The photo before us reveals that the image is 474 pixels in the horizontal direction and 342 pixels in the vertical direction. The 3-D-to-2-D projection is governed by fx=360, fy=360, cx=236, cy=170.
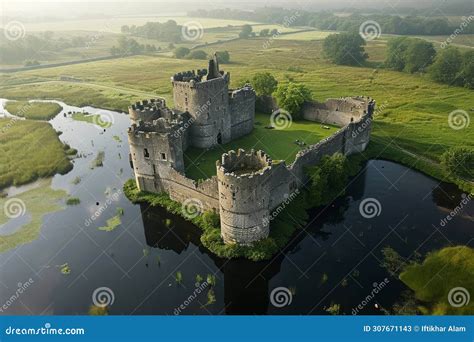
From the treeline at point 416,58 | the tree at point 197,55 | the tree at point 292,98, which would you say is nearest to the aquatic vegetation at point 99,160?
the tree at point 292,98

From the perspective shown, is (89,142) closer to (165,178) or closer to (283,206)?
(165,178)

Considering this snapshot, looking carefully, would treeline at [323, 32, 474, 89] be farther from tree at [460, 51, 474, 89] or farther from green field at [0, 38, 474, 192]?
green field at [0, 38, 474, 192]

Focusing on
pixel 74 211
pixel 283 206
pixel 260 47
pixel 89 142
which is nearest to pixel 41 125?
pixel 89 142

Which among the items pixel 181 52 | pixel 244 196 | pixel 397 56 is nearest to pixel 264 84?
pixel 244 196

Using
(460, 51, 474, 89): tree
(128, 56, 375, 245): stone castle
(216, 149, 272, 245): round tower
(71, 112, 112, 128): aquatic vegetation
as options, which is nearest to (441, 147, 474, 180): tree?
(128, 56, 375, 245): stone castle

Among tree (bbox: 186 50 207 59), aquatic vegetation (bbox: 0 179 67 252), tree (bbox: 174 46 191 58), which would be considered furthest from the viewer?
tree (bbox: 174 46 191 58)

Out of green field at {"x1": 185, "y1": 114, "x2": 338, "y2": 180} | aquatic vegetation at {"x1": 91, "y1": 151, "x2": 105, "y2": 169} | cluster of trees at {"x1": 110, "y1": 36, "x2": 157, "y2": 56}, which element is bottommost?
cluster of trees at {"x1": 110, "y1": 36, "x2": 157, "y2": 56}
